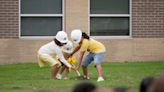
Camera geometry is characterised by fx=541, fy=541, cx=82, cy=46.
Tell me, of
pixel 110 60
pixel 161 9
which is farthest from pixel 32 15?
pixel 161 9

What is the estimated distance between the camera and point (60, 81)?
12086 mm

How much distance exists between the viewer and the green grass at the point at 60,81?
34.8 ft

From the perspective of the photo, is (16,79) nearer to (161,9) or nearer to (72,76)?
(72,76)

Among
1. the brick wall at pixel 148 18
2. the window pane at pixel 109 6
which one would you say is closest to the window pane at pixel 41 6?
the window pane at pixel 109 6

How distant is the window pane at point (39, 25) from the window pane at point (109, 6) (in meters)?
1.26

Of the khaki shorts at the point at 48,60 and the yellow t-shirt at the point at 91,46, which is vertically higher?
the yellow t-shirt at the point at 91,46

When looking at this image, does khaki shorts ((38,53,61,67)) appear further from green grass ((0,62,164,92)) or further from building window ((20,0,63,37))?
building window ((20,0,63,37))

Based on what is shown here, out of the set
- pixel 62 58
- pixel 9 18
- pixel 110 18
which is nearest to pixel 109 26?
pixel 110 18

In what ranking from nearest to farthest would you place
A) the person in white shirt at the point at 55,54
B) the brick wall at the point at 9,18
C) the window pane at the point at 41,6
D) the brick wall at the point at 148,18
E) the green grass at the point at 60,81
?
the green grass at the point at 60,81, the person in white shirt at the point at 55,54, the brick wall at the point at 9,18, the window pane at the point at 41,6, the brick wall at the point at 148,18

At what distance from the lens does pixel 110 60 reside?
18188 mm

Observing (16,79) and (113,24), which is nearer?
(16,79)

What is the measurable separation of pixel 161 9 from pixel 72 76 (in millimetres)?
5724

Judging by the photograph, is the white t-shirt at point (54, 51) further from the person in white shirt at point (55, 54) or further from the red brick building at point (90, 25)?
the red brick building at point (90, 25)

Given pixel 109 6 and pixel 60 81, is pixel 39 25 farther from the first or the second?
pixel 60 81
